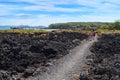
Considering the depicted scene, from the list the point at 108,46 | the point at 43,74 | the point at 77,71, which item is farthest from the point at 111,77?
the point at 108,46

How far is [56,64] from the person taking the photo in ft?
80.9

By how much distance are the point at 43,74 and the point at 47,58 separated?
6134 millimetres

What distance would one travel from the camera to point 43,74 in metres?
21.7

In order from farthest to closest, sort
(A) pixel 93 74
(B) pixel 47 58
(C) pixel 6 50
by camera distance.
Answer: (C) pixel 6 50 → (B) pixel 47 58 → (A) pixel 93 74

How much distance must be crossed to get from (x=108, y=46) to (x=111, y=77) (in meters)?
16.4

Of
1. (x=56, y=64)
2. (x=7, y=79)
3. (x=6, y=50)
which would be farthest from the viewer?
(x=6, y=50)

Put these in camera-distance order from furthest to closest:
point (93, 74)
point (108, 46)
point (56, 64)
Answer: point (108, 46), point (56, 64), point (93, 74)

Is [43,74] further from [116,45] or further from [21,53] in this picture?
[116,45]

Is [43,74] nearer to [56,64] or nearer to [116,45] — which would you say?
[56,64]

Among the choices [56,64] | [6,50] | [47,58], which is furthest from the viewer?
[6,50]

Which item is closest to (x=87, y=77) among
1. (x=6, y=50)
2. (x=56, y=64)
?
(x=56, y=64)

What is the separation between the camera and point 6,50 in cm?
3011

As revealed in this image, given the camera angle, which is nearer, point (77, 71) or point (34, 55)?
point (77, 71)

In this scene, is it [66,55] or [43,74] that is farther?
[66,55]
